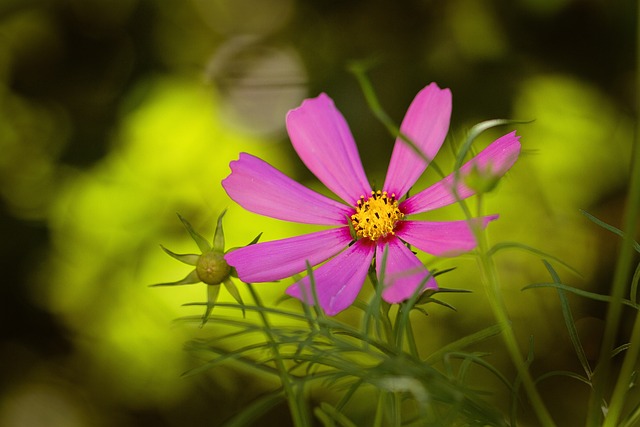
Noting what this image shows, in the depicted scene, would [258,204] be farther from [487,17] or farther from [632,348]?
[487,17]

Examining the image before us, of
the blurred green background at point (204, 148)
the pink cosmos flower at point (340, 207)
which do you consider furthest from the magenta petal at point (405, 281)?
the blurred green background at point (204, 148)

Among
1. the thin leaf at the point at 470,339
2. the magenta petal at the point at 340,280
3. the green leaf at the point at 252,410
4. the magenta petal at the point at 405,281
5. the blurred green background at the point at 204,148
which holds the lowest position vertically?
the green leaf at the point at 252,410

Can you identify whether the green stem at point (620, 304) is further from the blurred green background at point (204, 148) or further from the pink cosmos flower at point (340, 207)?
the blurred green background at point (204, 148)

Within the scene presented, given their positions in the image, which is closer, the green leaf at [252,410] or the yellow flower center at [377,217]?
the green leaf at [252,410]

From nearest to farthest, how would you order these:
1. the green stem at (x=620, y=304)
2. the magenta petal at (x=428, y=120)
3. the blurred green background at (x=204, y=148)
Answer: the green stem at (x=620, y=304)
the magenta petal at (x=428, y=120)
the blurred green background at (x=204, y=148)

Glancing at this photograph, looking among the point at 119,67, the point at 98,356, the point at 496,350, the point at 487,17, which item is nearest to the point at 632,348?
the point at 496,350

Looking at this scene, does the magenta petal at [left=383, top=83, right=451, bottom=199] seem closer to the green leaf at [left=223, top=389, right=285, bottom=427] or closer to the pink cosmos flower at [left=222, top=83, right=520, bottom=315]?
the pink cosmos flower at [left=222, top=83, right=520, bottom=315]

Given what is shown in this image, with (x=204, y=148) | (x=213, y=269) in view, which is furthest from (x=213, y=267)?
(x=204, y=148)
